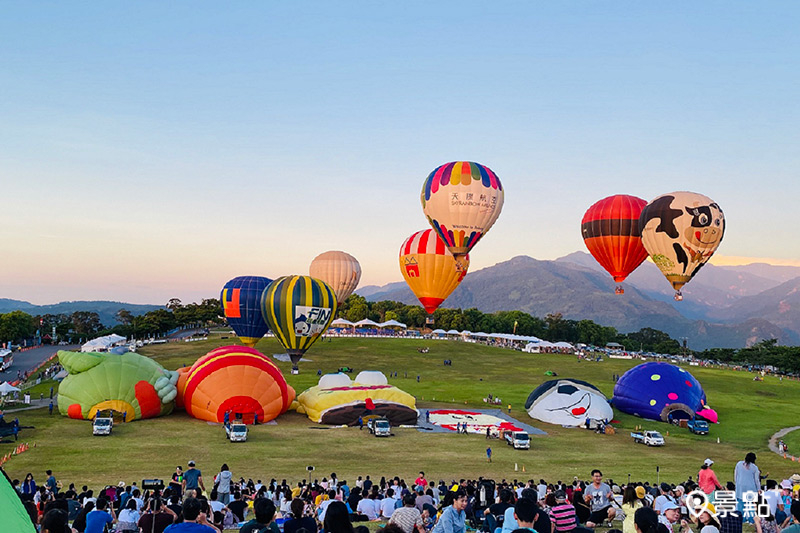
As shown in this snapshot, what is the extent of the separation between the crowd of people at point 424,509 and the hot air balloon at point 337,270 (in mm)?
53547

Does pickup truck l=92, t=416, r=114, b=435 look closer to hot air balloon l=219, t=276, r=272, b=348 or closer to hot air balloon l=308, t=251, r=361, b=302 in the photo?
hot air balloon l=219, t=276, r=272, b=348

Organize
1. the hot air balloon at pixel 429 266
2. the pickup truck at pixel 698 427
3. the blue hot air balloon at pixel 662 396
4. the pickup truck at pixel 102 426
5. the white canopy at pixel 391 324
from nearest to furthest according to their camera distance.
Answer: the pickup truck at pixel 102 426 < the pickup truck at pixel 698 427 < the blue hot air balloon at pixel 662 396 < the hot air balloon at pixel 429 266 < the white canopy at pixel 391 324

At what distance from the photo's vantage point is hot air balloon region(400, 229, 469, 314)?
56094mm

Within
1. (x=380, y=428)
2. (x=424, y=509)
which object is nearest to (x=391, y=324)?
(x=380, y=428)

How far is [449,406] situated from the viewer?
42.7 meters

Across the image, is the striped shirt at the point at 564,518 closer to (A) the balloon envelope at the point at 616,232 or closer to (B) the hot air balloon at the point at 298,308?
(A) the balloon envelope at the point at 616,232

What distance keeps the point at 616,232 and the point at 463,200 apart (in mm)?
10521

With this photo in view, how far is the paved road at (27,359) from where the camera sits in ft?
180

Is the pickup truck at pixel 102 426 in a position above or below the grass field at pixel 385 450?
above

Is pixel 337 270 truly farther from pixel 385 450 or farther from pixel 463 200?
pixel 385 450

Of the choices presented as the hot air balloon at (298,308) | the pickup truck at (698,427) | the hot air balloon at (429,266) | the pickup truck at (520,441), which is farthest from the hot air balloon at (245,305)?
the pickup truck at (698,427)

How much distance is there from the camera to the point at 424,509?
1197cm

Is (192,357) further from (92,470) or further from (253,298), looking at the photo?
(92,470)

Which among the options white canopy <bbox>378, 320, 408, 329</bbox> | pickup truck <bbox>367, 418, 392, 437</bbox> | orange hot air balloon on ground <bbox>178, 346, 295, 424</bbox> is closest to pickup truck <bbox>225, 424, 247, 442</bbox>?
orange hot air balloon on ground <bbox>178, 346, 295, 424</bbox>
